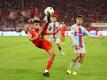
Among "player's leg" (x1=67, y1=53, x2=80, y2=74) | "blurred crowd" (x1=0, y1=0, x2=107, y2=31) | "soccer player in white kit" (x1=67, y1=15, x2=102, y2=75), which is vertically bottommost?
"blurred crowd" (x1=0, y1=0, x2=107, y2=31)

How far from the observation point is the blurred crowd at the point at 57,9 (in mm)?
54156

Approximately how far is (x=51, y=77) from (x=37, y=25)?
192 cm

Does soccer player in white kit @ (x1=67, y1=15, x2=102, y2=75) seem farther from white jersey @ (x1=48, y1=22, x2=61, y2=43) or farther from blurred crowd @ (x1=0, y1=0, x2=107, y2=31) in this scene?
blurred crowd @ (x1=0, y1=0, x2=107, y2=31)

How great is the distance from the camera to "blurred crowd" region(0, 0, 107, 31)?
54.2 m

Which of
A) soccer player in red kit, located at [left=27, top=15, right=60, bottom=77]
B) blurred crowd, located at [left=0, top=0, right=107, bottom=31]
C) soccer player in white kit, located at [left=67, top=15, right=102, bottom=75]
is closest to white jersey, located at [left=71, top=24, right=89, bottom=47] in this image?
soccer player in white kit, located at [left=67, top=15, right=102, bottom=75]

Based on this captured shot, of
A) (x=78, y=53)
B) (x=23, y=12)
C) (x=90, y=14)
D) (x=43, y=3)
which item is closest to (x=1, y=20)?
(x=23, y=12)

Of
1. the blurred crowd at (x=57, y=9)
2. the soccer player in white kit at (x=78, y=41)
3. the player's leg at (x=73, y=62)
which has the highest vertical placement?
the soccer player in white kit at (x=78, y=41)

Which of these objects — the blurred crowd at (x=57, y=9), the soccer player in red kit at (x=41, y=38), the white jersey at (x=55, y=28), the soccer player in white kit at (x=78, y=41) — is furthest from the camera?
the blurred crowd at (x=57, y=9)

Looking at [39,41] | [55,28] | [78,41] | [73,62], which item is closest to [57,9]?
[55,28]

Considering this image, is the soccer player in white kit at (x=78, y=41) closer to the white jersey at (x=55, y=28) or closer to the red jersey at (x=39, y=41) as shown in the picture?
the red jersey at (x=39, y=41)

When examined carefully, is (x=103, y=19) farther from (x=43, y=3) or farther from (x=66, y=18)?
(x=43, y=3)

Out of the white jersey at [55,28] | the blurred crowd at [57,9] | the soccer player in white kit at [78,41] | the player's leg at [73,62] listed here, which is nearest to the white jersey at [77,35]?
the soccer player in white kit at [78,41]

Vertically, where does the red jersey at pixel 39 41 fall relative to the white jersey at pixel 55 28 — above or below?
above

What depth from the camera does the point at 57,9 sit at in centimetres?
5712
